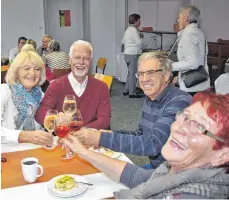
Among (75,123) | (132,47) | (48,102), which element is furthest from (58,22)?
(75,123)

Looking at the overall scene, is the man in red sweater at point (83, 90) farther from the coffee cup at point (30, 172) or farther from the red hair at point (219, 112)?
the red hair at point (219, 112)

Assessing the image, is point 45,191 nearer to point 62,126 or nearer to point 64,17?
point 62,126

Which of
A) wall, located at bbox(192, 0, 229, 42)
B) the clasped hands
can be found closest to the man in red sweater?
the clasped hands

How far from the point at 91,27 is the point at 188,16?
5345mm

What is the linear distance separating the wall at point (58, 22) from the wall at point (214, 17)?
10.6ft

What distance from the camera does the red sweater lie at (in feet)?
8.41

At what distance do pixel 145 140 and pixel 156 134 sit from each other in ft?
0.22

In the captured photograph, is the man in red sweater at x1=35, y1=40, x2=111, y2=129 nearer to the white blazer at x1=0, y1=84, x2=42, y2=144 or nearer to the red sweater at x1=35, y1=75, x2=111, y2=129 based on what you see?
the red sweater at x1=35, y1=75, x2=111, y2=129

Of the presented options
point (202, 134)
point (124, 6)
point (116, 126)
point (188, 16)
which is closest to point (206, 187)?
point (202, 134)

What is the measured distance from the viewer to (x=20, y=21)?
26.8 feet

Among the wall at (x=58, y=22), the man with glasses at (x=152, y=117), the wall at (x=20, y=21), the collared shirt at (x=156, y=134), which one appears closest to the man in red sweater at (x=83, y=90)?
the man with glasses at (x=152, y=117)

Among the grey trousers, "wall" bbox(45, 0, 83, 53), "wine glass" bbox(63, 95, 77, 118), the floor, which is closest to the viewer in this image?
"wine glass" bbox(63, 95, 77, 118)

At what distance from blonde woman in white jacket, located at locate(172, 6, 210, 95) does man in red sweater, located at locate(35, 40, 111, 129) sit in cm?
113

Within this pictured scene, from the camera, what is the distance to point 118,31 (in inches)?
327
